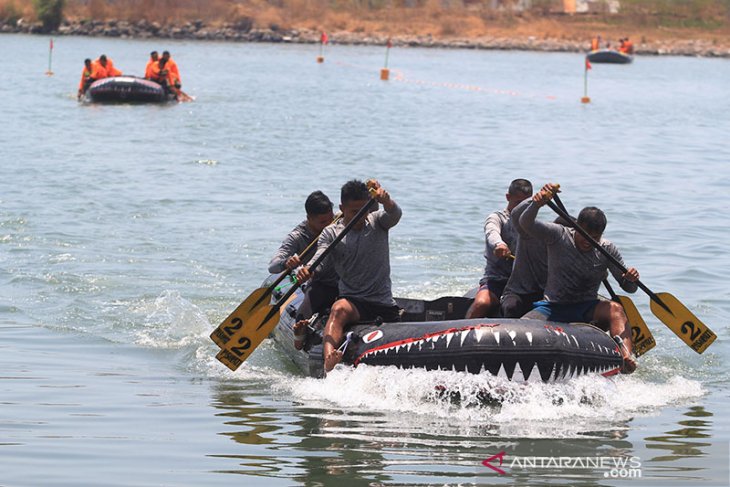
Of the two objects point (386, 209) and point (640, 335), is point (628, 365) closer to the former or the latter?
point (640, 335)

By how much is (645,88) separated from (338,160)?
86.5 ft

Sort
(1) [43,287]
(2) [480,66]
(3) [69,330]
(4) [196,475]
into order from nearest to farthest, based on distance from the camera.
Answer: (4) [196,475] < (3) [69,330] < (1) [43,287] < (2) [480,66]

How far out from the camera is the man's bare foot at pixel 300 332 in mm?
10055

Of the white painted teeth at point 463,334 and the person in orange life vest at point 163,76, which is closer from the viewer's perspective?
the white painted teeth at point 463,334

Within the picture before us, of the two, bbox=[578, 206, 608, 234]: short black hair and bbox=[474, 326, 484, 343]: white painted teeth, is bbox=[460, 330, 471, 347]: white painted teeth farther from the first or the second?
bbox=[578, 206, 608, 234]: short black hair

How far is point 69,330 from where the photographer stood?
11.9 m

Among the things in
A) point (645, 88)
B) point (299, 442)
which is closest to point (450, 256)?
point (299, 442)

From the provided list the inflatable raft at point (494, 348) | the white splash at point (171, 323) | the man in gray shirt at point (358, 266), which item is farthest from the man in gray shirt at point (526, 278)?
the white splash at point (171, 323)

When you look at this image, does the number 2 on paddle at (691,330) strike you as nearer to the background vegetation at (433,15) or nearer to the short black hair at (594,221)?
the short black hair at (594,221)

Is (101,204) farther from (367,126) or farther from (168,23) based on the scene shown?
(168,23)

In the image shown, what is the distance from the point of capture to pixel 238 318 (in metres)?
10.4

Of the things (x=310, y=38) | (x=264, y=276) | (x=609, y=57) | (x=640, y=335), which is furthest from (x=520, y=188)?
(x=310, y=38)

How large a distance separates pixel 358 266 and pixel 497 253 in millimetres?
1164

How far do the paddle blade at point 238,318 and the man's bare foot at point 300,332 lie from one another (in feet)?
1.50
